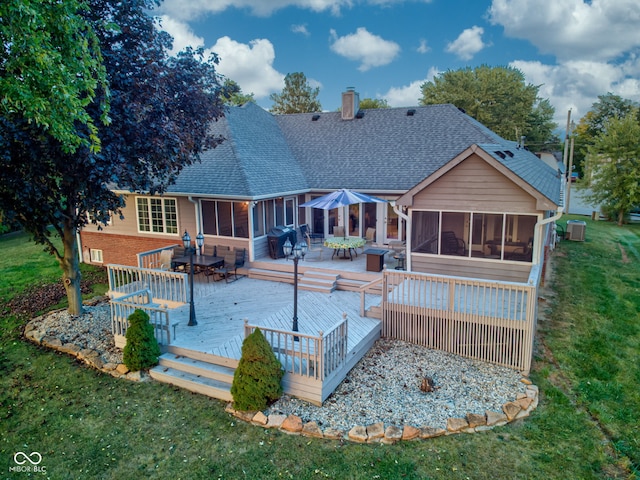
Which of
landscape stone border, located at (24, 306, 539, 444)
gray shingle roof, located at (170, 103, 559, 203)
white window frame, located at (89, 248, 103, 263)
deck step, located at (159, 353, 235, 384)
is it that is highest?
gray shingle roof, located at (170, 103, 559, 203)

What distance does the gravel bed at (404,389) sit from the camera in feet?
21.6

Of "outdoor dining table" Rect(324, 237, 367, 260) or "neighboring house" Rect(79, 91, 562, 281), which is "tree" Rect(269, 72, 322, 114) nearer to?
"neighboring house" Rect(79, 91, 562, 281)

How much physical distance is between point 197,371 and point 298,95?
38.8m

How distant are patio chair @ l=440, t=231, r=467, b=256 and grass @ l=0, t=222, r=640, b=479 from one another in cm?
282

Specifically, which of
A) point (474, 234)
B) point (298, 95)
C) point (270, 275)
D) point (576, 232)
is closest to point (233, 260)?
point (270, 275)

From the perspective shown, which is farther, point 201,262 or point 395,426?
point 201,262

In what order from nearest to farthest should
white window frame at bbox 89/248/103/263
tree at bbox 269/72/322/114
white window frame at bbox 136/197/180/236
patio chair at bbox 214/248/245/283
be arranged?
patio chair at bbox 214/248/245/283 → white window frame at bbox 136/197/180/236 → white window frame at bbox 89/248/103/263 → tree at bbox 269/72/322/114

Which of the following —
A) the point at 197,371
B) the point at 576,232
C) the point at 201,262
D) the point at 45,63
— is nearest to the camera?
the point at 45,63

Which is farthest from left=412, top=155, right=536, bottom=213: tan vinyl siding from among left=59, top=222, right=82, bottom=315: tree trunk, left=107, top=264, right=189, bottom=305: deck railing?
left=59, top=222, right=82, bottom=315: tree trunk

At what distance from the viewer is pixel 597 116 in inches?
2085

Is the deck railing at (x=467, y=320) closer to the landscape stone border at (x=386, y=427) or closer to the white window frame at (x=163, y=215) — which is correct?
the landscape stone border at (x=386, y=427)

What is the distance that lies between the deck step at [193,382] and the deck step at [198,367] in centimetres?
6

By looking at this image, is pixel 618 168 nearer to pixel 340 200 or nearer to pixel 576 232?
pixel 576 232

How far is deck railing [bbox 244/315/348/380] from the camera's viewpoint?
679cm
